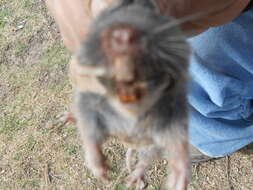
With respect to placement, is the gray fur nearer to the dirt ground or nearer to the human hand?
the human hand

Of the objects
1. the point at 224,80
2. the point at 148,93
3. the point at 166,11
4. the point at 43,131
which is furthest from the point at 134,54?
the point at 43,131

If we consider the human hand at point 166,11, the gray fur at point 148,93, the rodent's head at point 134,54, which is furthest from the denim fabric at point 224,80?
the rodent's head at point 134,54

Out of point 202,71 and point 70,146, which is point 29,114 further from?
point 202,71

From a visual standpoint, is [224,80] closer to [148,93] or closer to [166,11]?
[166,11]

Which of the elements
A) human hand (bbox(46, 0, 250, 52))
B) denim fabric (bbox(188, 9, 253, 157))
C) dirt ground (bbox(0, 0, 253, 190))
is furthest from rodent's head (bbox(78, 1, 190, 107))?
dirt ground (bbox(0, 0, 253, 190))

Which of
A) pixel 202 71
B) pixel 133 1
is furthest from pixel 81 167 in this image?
pixel 133 1

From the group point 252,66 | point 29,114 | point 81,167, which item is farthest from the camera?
point 29,114
